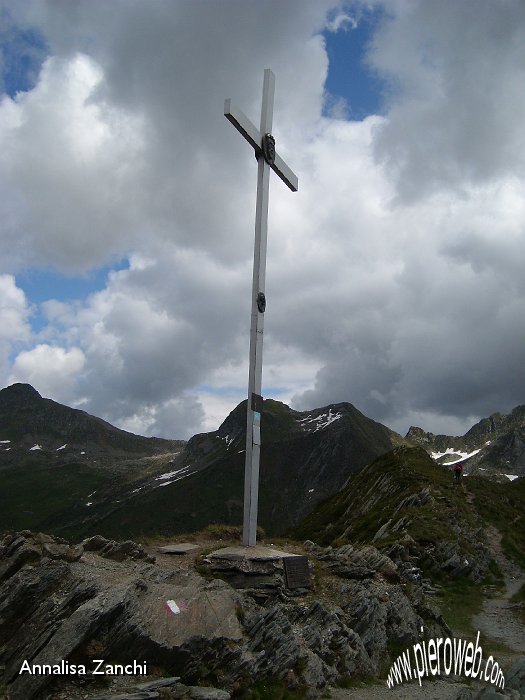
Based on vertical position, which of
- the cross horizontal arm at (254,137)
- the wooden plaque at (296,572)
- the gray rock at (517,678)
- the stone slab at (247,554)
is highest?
the cross horizontal arm at (254,137)

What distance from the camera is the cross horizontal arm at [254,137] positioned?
21.1 m

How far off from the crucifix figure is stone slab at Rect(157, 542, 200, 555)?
98.2 inches

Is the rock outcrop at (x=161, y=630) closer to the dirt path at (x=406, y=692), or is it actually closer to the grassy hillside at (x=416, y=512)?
the dirt path at (x=406, y=692)

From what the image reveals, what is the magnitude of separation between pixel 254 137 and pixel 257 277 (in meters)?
A: 6.11

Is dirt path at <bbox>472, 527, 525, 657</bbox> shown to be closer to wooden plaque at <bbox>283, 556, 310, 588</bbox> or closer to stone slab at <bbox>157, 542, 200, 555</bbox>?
wooden plaque at <bbox>283, 556, 310, 588</bbox>

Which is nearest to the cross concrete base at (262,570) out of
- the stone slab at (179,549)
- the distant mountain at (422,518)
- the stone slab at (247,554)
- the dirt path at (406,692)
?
the stone slab at (247,554)

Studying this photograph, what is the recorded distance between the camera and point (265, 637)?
13.4 m

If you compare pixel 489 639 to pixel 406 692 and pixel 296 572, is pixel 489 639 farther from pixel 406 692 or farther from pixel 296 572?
pixel 296 572

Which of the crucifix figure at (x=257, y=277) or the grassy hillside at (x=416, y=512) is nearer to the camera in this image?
the crucifix figure at (x=257, y=277)

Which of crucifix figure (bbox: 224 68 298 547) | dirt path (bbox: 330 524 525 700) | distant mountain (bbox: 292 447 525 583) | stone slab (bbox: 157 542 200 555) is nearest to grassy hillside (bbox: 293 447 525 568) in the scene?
distant mountain (bbox: 292 447 525 583)

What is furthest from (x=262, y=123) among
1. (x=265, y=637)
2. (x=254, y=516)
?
(x=265, y=637)

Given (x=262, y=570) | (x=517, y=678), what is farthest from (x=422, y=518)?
(x=517, y=678)

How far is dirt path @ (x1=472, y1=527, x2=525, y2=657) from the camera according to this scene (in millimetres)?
20067

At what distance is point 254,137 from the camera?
893 inches
